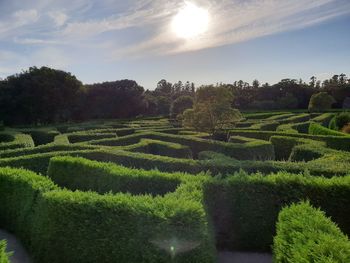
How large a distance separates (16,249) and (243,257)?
6.49 m

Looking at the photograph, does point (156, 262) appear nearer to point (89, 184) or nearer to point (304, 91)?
point (89, 184)

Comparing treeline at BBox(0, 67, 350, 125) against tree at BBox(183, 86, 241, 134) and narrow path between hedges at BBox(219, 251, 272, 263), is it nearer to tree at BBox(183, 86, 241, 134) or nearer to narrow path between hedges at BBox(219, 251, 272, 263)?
tree at BBox(183, 86, 241, 134)

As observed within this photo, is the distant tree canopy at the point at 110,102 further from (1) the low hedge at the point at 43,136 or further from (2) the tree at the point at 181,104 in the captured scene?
(1) the low hedge at the point at 43,136

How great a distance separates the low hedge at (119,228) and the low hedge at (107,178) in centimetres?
124

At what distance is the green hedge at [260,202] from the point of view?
10.3 metres

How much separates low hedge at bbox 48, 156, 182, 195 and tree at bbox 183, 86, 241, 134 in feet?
46.5

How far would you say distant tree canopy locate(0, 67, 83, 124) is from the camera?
179 feet

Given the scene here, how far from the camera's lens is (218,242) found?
35.2ft

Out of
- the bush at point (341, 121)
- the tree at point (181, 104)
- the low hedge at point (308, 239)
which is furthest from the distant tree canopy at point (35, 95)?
the low hedge at point (308, 239)

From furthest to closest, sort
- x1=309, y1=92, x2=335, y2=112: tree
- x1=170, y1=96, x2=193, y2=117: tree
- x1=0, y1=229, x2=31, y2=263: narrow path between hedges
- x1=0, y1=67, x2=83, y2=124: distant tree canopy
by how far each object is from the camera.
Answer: x1=309, y1=92, x2=335, y2=112: tree → x1=170, y1=96, x2=193, y2=117: tree → x1=0, y1=67, x2=83, y2=124: distant tree canopy → x1=0, y1=229, x2=31, y2=263: narrow path between hedges

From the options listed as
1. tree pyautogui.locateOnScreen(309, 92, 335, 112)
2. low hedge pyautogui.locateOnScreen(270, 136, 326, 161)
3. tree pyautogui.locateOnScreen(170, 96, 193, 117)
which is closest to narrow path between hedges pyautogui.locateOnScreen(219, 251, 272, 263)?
low hedge pyautogui.locateOnScreen(270, 136, 326, 161)

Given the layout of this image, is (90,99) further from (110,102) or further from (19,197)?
(19,197)

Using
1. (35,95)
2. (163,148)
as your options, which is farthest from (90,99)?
(163,148)

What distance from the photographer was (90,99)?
70062mm
